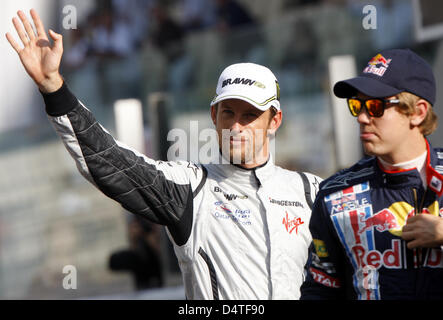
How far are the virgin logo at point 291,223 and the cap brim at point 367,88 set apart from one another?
0.67m

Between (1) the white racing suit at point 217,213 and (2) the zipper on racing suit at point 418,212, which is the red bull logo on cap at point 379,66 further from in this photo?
(1) the white racing suit at point 217,213

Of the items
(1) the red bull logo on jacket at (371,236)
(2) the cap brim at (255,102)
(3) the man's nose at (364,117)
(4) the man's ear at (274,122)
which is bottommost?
(1) the red bull logo on jacket at (371,236)

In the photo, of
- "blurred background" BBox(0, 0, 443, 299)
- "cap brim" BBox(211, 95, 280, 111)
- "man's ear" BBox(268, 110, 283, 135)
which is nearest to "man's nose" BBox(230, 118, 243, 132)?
"cap brim" BBox(211, 95, 280, 111)

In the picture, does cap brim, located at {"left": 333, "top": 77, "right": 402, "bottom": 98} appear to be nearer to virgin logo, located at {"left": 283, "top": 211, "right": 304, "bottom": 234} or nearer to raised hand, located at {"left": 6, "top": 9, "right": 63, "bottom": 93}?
virgin logo, located at {"left": 283, "top": 211, "right": 304, "bottom": 234}

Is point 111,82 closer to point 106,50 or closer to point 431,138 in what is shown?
point 106,50

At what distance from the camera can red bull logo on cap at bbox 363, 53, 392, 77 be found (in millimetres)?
3023

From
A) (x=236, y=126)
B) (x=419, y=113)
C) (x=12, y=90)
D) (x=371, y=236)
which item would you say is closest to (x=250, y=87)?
(x=236, y=126)

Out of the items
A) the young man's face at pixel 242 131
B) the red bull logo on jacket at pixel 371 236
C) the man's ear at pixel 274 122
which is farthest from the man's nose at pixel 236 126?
the red bull logo on jacket at pixel 371 236

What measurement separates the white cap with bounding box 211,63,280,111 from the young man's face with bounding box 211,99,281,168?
0.05m

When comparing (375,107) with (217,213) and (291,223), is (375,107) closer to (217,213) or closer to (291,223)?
(291,223)

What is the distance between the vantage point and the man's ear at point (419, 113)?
2988 millimetres

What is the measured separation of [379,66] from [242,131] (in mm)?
706

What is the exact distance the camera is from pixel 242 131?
11.1ft

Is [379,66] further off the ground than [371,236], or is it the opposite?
[379,66]
